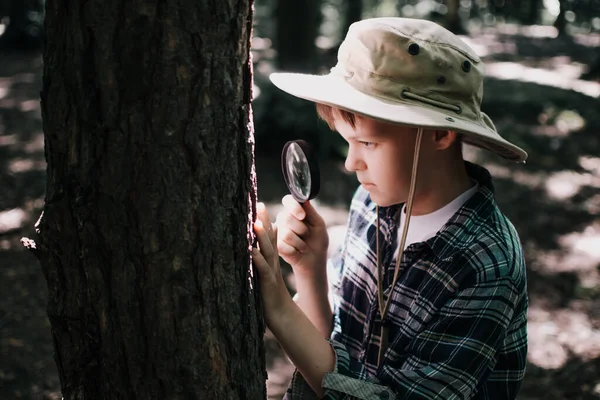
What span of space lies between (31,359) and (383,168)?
2.99 m

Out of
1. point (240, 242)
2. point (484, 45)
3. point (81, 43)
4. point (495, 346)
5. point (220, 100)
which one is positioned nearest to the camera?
point (81, 43)

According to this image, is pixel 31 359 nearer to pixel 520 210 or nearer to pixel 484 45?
pixel 520 210

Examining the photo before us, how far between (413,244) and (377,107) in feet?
1.55

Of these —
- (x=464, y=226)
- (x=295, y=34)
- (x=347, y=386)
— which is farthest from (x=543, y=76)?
(x=347, y=386)

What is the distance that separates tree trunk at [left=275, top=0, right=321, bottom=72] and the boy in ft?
29.0

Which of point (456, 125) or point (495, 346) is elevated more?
point (456, 125)

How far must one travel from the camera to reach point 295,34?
10.6 meters

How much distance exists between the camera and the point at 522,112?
971cm

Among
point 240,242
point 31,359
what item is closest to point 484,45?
point 31,359

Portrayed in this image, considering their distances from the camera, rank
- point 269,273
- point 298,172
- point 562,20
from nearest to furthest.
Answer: point 269,273, point 298,172, point 562,20

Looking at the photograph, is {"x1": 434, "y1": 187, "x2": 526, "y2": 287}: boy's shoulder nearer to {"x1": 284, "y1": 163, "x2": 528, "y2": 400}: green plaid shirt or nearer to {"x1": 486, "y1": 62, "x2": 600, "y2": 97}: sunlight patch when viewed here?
{"x1": 284, "y1": 163, "x2": 528, "y2": 400}: green plaid shirt

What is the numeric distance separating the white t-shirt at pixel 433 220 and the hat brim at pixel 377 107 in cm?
22

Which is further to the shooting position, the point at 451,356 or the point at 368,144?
the point at 368,144

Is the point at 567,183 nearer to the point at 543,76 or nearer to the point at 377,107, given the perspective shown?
the point at 377,107
